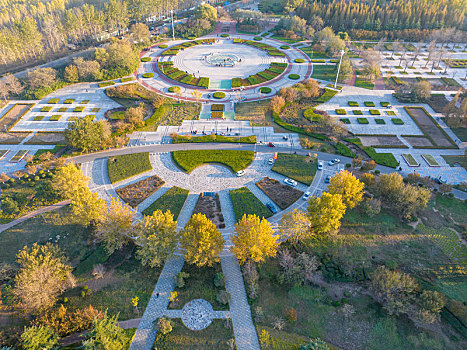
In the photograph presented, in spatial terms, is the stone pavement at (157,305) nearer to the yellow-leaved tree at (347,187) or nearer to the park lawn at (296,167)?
the park lawn at (296,167)

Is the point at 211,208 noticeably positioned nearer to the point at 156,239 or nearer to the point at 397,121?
the point at 156,239

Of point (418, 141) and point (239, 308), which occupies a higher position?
point (418, 141)

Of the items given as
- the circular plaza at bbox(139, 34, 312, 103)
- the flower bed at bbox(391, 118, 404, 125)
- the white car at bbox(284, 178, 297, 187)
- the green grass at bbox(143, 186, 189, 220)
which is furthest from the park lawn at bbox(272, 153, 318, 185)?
the flower bed at bbox(391, 118, 404, 125)

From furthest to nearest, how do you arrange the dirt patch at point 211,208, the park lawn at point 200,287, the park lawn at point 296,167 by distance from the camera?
the park lawn at point 296,167 → the dirt patch at point 211,208 → the park lawn at point 200,287

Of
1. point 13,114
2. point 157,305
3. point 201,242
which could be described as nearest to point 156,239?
point 201,242

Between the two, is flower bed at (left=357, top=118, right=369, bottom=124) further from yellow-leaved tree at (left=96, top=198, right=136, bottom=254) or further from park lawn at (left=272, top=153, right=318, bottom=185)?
yellow-leaved tree at (left=96, top=198, right=136, bottom=254)

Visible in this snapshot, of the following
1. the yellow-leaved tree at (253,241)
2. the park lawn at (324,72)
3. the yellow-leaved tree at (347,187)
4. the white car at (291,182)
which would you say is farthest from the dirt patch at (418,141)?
the yellow-leaved tree at (253,241)
